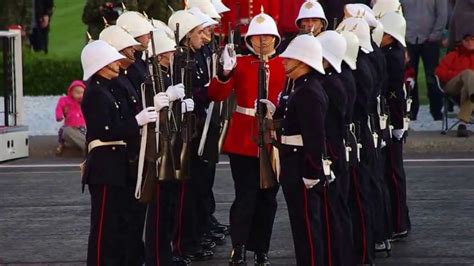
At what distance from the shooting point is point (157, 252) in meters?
10.6

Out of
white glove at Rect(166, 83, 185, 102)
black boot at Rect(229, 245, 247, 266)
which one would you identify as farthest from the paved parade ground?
white glove at Rect(166, 83, 185, 102)

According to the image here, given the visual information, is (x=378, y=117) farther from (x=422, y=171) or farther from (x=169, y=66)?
(x=422, y=171)

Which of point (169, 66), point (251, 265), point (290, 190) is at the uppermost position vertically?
point (169, 66)

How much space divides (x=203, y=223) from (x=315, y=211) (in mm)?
1886

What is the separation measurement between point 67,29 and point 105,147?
74.1ft

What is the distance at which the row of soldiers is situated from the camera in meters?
10.0

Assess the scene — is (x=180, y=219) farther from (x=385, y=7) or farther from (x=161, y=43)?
(x=385, y=7)

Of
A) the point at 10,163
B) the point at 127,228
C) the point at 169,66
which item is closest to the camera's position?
the point at 127,228

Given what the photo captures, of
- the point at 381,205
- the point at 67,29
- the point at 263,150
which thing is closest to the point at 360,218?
the point at 381,205

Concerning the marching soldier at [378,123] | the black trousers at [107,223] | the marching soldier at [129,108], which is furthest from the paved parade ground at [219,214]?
the black trousers at [107,223]

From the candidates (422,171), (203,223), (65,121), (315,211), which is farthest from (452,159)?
(315,211)

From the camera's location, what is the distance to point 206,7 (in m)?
12.3

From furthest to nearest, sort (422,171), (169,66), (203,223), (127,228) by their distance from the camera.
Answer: (422,171), (203,223), (169,66), (127,228)

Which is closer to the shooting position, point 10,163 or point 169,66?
point 169,66
